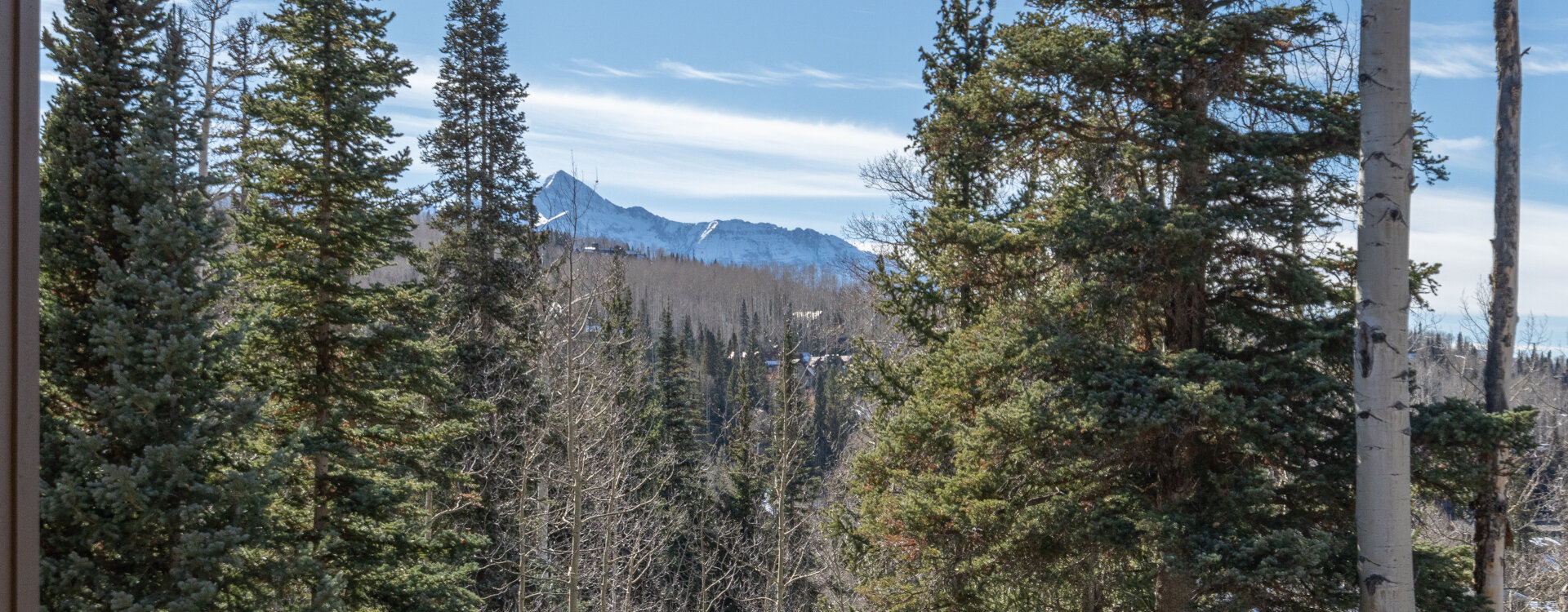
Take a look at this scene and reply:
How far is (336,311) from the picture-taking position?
659 cm

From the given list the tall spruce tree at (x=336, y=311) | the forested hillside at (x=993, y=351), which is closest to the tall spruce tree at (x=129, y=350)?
the forested hillside at (x=993, y=351)

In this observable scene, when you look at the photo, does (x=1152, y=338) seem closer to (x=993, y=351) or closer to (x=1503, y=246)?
(x=993, y=351)

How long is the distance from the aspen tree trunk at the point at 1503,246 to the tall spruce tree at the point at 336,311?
328 inches

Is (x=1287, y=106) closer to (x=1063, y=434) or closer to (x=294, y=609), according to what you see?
(x=1063, y=434)

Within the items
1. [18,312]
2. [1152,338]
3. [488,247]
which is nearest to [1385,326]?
[1152,338]

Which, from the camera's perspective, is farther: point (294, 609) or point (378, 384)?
point (378, 384)

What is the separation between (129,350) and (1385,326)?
7.75 metres

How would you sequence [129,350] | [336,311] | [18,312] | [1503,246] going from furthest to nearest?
1. [336,311]
2. [1503,246]
3. [129,350]
4. [18,312]

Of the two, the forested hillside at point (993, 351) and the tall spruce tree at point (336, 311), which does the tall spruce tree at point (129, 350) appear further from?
the tall spruce tree at point (336, 311)

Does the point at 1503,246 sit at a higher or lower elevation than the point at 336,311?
higher

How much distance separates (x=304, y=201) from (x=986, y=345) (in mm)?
6024

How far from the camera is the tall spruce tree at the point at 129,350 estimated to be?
4.54 meters

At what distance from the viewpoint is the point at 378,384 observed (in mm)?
7027

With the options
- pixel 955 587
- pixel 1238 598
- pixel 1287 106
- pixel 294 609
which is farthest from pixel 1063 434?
pixel 294 609
